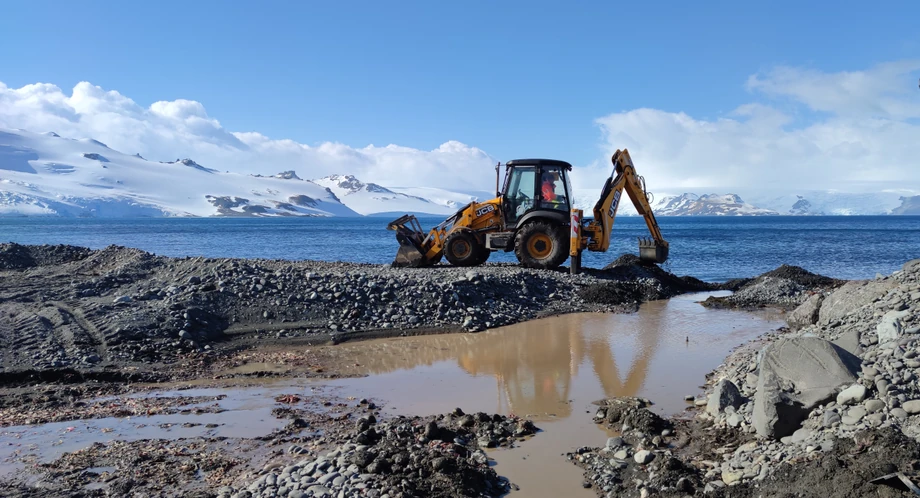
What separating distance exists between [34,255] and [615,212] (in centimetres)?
1594

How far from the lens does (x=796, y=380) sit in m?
6.43

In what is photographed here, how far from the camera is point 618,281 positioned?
Result: 652 inches

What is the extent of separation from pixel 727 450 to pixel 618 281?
10538 mm

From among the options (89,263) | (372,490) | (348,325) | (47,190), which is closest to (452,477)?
(372,490)

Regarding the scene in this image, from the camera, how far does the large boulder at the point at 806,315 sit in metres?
12.4

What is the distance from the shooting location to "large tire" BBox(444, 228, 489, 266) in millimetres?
17625

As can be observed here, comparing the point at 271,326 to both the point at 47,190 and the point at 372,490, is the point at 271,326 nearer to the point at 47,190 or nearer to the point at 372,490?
the point at 372,490

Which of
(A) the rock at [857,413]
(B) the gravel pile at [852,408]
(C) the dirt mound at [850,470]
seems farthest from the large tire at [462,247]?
(C) the dirt mound at [850,470]

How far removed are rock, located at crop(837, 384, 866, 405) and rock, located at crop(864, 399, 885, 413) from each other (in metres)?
0.15

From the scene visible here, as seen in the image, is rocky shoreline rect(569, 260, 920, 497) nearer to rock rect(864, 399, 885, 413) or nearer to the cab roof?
rock rect(864, 399, 885, 413)

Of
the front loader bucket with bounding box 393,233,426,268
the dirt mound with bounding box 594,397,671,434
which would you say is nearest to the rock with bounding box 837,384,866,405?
the dirt mound with bounding box 594,397,671,434

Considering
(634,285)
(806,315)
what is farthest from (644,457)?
(634,285)

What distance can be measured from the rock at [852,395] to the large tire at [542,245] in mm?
10891

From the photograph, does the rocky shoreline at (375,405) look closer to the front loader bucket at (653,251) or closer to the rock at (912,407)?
the rock at (912,407)
